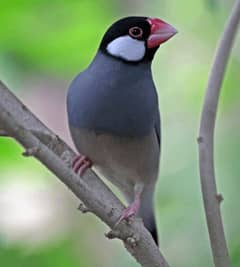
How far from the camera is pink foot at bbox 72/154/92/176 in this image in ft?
3.89

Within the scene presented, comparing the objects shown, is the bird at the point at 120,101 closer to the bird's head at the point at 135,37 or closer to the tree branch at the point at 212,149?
the bird's head at the point at 135,37

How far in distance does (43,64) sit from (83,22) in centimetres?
16

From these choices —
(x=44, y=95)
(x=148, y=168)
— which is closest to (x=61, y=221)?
(x=148, y=168)

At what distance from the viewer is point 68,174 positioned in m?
0.93

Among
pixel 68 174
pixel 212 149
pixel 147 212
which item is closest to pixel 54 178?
pixel 147 212

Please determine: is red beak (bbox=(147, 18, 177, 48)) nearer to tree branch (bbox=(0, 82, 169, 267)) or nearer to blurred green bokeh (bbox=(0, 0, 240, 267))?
blurred green bokeh (bbox=(0, 0, 240, 267))

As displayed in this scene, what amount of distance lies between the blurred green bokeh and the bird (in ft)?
0.32

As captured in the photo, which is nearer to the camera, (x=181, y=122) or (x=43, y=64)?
(x=43, y=64)

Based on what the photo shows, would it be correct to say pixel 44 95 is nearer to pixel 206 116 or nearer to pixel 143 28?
pixel 143 28

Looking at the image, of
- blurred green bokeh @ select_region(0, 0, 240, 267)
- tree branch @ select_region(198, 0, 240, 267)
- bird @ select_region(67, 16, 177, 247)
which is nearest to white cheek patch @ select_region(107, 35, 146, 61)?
bird @ select_region(67, 16, 177, 247)

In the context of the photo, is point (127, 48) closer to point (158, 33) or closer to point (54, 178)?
point (158, 33)

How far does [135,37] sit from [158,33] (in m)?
0.05

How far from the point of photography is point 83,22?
1676 millimetres

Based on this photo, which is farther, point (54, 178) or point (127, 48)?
point (54, 178)
